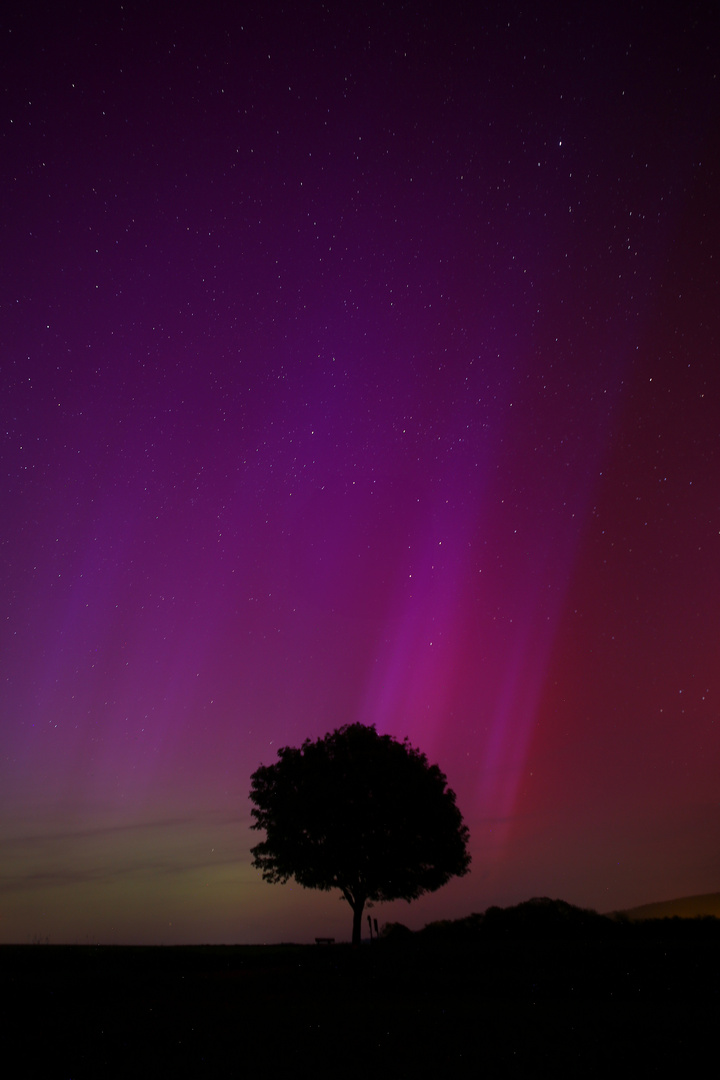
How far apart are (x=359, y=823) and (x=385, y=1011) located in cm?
1903

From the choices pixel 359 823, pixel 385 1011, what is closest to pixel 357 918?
pixel 359 823

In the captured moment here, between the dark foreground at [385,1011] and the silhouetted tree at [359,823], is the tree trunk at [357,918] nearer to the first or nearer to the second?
the silhouetted tree at [359,823]

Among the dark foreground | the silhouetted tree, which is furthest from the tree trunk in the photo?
the dark foreground

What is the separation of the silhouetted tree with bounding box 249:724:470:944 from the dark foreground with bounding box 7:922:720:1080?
8.18 metres

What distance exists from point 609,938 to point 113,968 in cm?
1762

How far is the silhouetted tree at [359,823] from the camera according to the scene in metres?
32.4

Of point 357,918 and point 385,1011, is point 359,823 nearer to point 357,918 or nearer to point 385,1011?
point 357,918

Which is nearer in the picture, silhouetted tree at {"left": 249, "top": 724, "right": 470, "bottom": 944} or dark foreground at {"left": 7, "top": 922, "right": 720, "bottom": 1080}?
dark foreground at {"left": 7, "top": 922, "right": 720, "bottom": 1080}

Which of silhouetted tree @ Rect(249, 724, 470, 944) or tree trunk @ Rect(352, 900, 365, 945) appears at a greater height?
silhouetted tree @ Rect(249, 724, 470, 944)

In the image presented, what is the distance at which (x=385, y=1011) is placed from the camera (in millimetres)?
13742

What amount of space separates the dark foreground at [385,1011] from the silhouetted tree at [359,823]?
26.8ft

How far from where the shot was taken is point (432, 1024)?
11945mm

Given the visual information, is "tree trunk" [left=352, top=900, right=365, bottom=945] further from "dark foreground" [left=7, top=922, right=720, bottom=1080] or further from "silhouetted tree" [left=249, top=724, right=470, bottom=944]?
"dark foreground" [left=7, top=922, right=720, bottom=1080]

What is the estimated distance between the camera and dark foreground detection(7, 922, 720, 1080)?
921cm
